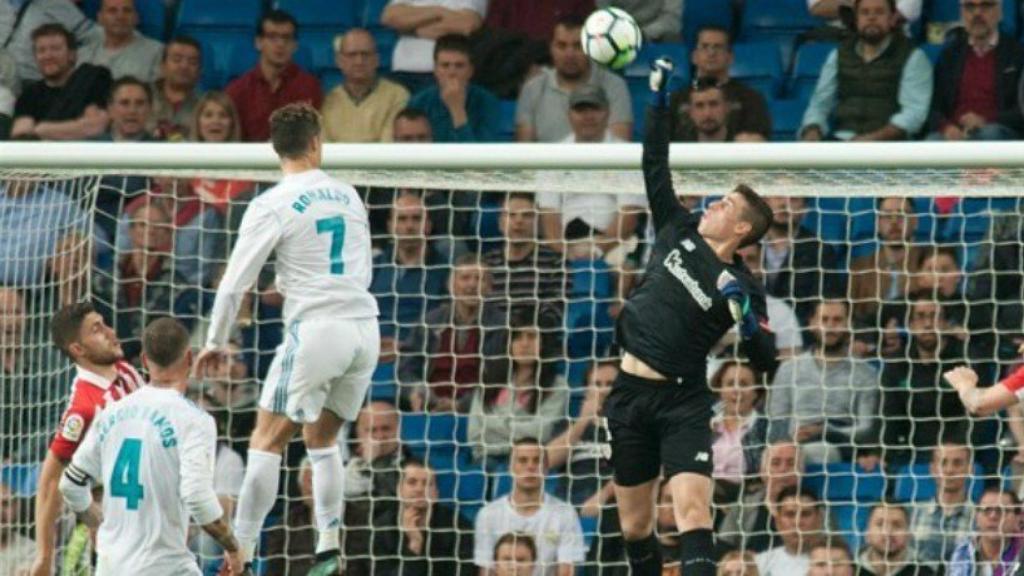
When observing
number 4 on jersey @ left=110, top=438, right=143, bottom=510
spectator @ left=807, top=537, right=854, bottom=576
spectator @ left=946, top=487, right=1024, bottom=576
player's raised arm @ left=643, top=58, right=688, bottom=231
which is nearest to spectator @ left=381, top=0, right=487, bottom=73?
spectator @ left=807, top=537, right=854, bottom=576

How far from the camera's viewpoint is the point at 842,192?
1231 centimetres

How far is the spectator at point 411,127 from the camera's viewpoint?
14805mm

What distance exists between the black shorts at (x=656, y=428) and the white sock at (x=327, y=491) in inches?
47.1

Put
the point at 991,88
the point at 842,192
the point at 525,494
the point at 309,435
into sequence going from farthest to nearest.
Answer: the point at 991,88 → the point at 525,494 → the point at 842,192 → the point at 309,435

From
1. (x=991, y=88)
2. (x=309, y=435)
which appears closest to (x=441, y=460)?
(x=309, y=435)

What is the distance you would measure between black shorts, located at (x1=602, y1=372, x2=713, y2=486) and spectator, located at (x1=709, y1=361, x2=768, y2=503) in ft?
7.06

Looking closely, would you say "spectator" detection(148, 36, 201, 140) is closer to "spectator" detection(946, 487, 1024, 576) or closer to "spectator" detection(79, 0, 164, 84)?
"spectator" detection(79, 0, 164, 84)

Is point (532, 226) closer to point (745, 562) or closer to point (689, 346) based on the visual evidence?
point (745, 562)

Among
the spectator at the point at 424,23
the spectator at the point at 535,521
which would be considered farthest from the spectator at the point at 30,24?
the spectator at the point at 535,521

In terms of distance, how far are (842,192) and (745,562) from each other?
6.39ft

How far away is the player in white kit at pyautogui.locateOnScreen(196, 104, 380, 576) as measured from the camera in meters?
10.9

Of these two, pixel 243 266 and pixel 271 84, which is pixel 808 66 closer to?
pixel 271 84

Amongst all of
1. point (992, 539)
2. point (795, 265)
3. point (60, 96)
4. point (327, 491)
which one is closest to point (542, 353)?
point (795, 265)

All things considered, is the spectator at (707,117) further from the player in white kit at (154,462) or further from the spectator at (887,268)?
the player in white kit at (154,462)
